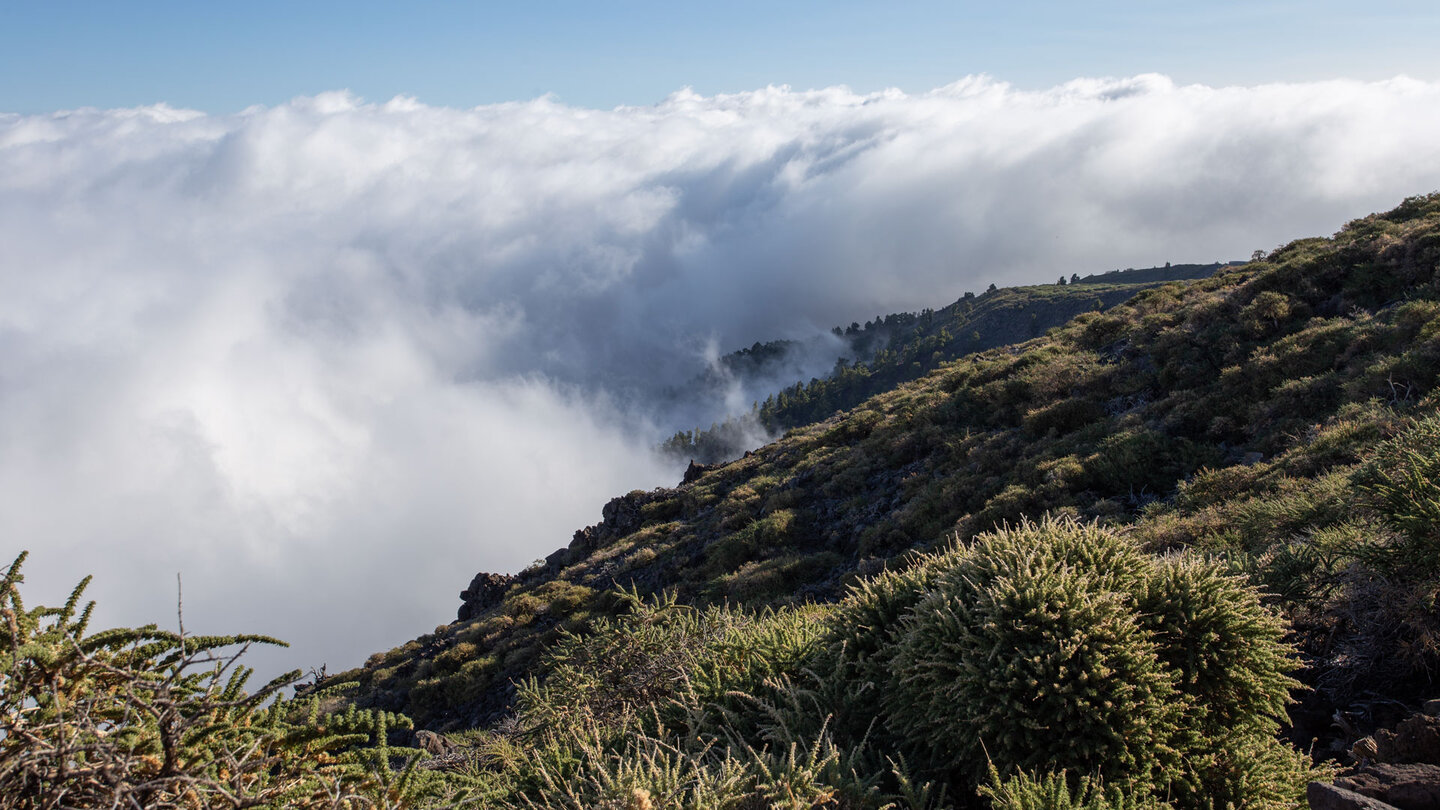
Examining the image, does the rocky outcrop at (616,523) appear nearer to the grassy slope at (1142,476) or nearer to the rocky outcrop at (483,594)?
the grassy slope at (1142,476)

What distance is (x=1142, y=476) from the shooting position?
37.9 ft

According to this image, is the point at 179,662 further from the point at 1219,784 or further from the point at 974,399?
the point at 974,399

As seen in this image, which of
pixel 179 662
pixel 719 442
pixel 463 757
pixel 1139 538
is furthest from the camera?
pixel 719 442

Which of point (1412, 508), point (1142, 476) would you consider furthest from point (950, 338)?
point (1412, 508)

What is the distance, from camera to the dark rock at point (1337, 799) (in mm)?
2841

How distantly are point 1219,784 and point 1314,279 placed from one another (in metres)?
17.4

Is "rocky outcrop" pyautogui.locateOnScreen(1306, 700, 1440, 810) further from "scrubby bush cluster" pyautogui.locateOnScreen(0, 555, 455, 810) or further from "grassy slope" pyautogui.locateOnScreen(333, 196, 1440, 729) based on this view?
"scrubby bush cluster" pyautogui.locateOnScreen(0, 555, 455, 810)

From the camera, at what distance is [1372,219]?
2084cm

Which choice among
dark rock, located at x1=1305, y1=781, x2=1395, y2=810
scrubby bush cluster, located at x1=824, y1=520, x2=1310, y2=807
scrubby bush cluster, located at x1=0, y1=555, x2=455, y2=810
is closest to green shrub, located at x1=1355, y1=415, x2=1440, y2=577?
scrubby bush cluster, located at x1=824, y1=520, x2=1310, y2=807

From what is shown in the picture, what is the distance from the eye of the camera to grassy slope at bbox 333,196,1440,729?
5.29 meters

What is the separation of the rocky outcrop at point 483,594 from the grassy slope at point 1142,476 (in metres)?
1.89

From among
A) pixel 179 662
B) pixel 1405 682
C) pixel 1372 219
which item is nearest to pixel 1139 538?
pixel 1405 682

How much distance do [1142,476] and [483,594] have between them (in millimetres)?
21741

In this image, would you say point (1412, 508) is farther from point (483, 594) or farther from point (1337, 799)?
point (483, 594)
